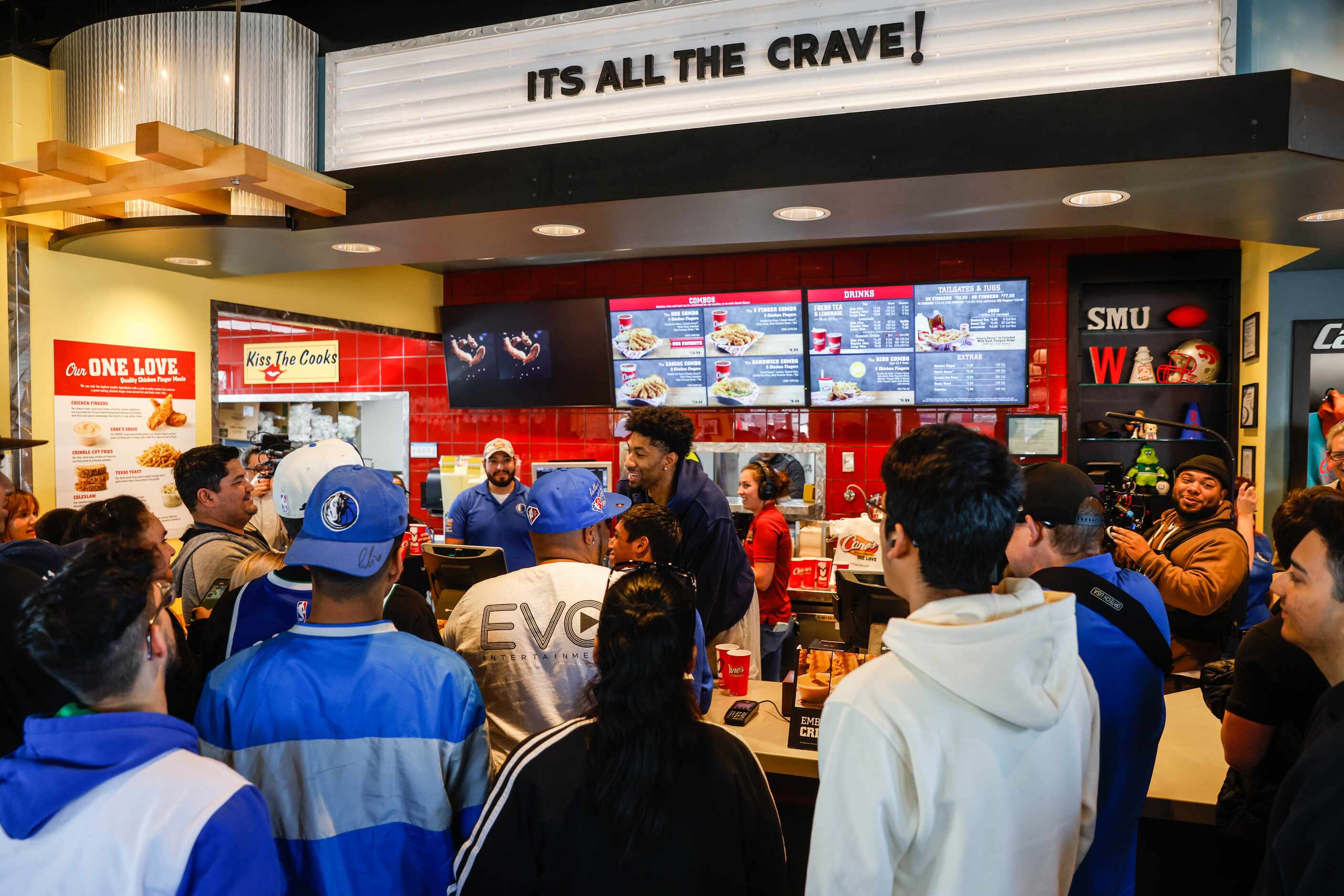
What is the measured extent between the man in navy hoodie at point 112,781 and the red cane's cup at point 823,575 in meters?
3.61

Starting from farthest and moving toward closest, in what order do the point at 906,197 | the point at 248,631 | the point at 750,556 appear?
the point at 750,556
the point at 906,197
the point at 248,631

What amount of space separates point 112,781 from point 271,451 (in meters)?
4.98

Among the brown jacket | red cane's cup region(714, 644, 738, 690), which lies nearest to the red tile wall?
the brown jacket

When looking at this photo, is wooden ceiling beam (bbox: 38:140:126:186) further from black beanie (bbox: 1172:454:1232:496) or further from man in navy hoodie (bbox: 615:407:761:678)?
black beanie (bbox: 1172:454:1232:496)

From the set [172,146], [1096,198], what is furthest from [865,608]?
[172,146]

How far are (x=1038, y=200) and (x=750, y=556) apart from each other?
90.7 inches

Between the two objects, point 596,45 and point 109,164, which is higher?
point 596,45

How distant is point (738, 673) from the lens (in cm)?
249

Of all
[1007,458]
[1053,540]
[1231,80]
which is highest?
[1231,80]

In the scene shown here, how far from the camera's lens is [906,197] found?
299 cm

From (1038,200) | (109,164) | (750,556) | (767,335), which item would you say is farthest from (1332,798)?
(767,335)

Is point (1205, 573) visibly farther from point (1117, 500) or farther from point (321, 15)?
point (321, 15)

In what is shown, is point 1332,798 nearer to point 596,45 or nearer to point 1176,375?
point 596,45

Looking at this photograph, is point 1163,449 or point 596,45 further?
point 1163,449
